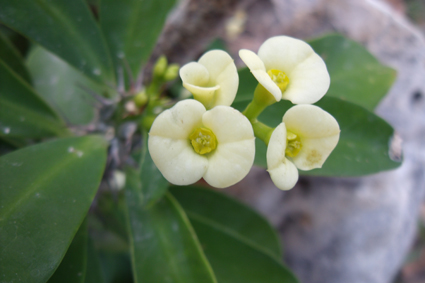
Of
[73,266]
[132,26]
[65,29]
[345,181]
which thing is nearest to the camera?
[73,266]

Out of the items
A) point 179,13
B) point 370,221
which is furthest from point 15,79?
point 370,221

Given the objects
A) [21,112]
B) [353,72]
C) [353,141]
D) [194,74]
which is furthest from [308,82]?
[21,112]

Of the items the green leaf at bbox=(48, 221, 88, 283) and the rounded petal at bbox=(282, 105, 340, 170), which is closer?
the rounded petal at bbox=(282, 105, 340, 170)

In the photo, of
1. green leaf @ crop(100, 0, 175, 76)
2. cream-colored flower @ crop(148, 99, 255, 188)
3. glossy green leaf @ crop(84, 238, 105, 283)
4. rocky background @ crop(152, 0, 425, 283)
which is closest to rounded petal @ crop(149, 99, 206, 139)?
cream-colored flower @ crop(148, 99, 255, 188)

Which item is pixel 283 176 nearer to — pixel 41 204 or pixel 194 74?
pixel 194 74

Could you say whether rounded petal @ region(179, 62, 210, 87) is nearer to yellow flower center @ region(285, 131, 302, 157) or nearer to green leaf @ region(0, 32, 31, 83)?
yellow flower center @ region(285, 131, 302, 157)

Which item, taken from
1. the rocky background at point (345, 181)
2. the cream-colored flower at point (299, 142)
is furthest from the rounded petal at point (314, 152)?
the rocky background at point (345, 181)
